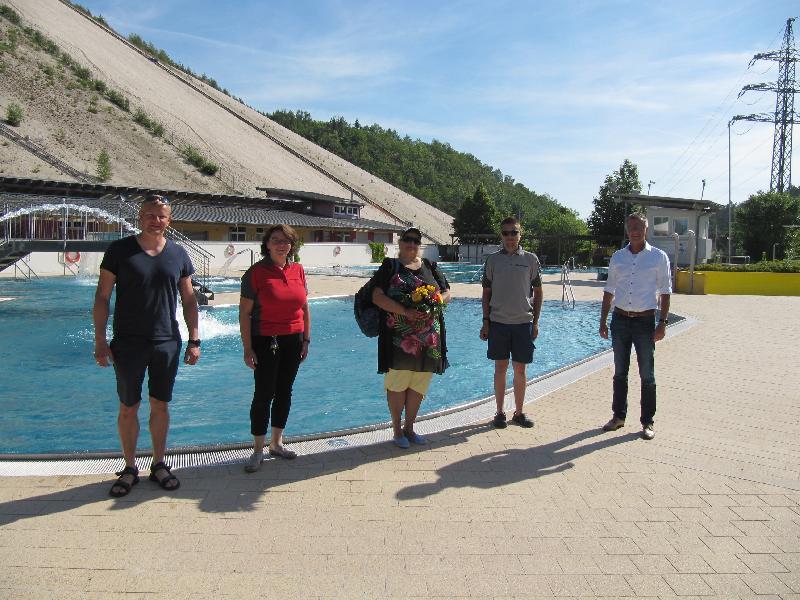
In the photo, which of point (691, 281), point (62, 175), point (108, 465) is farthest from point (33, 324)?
point (62, 175)

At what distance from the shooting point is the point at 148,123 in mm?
74250

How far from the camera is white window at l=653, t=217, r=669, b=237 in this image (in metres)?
27.3

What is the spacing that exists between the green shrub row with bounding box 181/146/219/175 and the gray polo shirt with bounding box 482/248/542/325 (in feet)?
232

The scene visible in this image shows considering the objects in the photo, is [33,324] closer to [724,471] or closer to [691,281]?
[724,471]

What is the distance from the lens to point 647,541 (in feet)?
11.2

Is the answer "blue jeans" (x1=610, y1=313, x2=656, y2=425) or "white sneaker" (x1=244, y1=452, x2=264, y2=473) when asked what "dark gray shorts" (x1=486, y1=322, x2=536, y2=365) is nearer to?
"blue jeans" (x1=610, y1=313, x2=656, y2=425)

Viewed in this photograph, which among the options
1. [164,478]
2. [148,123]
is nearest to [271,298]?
[164,478]

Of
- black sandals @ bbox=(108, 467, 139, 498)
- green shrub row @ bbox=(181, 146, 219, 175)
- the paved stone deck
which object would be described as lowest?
the paved stone deck

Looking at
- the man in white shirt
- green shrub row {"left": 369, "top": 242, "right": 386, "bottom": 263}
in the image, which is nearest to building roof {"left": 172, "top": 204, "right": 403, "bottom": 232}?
green shrub row {"left": 369, "top": 242, "right": 386, "bottom": 263}

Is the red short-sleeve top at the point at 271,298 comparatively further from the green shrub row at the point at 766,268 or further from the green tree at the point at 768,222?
the green tree at the point at 768,222

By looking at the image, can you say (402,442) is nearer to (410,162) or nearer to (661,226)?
(661,226)

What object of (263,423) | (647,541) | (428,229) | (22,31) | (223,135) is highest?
(22,31)

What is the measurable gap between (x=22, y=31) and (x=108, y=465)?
322ft

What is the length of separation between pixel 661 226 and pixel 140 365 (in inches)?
1073
